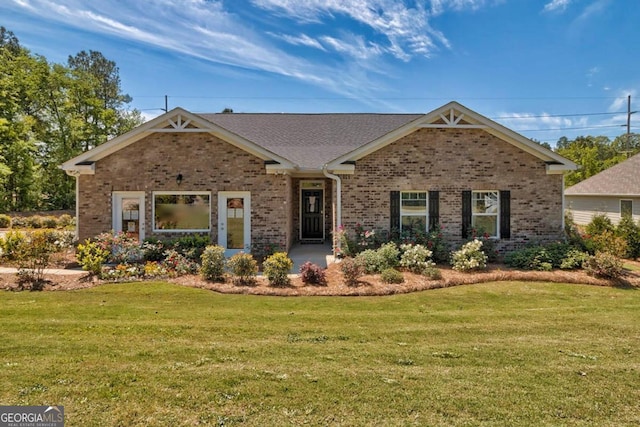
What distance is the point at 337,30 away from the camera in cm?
1538

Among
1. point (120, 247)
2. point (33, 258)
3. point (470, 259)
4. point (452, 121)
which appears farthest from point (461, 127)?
point (33, 258)

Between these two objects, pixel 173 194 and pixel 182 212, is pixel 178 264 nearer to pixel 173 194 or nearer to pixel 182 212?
pixel 182 212

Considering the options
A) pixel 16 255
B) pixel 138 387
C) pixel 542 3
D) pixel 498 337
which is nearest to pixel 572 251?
pixel 498 337

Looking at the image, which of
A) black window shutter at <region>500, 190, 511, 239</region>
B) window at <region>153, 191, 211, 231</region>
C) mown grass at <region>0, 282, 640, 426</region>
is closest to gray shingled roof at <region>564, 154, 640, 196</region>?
black window shutter at <region>500, 190, 511, 239</region>

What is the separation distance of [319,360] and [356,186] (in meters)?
8.02

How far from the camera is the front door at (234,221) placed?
12.1 meters

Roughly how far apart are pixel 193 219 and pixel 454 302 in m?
8.61

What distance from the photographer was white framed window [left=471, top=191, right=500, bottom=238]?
12211 mm

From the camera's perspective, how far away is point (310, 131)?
17156mm

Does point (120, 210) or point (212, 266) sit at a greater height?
point (120, 210)

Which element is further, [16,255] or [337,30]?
[337,30]

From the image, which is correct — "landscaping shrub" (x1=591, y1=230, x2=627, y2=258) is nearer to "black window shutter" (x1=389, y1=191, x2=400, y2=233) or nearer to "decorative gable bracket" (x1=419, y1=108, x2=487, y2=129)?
"decorative gable bracket" (x1=419, y1=108, x2=487, y2=129)

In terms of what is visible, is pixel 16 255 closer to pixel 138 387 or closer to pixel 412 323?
pixel 138 387

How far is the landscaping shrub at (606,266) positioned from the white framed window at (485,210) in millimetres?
2931
